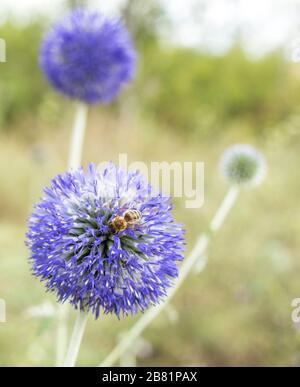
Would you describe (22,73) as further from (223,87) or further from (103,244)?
(103,244)

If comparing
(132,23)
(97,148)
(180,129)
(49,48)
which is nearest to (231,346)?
(49,48)

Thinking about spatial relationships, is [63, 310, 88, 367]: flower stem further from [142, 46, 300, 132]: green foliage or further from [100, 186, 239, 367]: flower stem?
[142, 46, 300, 132]: green foliage

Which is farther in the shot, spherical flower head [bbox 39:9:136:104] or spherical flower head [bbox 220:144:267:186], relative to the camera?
spherical flower head [bbox 39:9:136:104]

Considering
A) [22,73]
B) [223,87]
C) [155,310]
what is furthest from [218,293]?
[22,73]

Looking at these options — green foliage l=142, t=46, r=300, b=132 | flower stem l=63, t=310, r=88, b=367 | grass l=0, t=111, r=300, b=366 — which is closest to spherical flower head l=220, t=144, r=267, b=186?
grass l=0, t=111, r=300, b=366

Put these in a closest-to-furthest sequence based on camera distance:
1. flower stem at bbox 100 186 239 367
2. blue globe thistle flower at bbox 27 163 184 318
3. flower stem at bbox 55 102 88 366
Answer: blue globe thistle flower at bbox 27 163 184 318
flower stem at bbox 100 186 239 367
flower stem at bbox 55 102 88 366

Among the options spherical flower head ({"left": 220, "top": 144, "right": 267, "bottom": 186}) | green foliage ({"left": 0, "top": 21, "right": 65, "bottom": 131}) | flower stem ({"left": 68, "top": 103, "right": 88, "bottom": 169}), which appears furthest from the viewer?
green foliage ({"left": 0, "top": 21, "right": 65, "bottom": 131})

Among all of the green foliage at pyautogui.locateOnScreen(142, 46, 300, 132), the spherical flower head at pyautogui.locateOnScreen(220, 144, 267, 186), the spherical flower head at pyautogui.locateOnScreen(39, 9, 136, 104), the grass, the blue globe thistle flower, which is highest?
the green foliage at pyautogui.locateOnScreen(142, 46, 300, 132)

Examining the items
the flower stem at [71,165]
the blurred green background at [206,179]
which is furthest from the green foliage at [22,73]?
the flower stem at [71,165]

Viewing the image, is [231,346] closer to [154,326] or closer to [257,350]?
[257,350]
